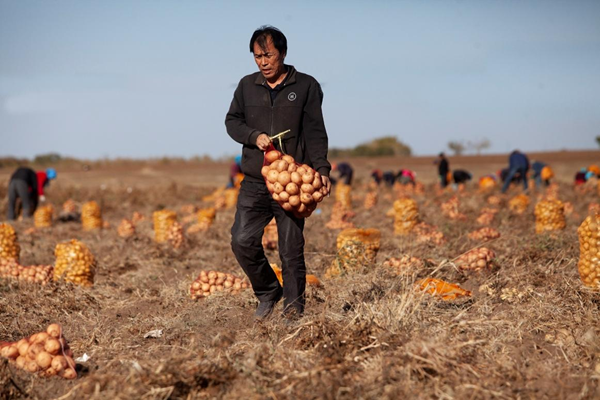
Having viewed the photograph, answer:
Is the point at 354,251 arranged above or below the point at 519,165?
below

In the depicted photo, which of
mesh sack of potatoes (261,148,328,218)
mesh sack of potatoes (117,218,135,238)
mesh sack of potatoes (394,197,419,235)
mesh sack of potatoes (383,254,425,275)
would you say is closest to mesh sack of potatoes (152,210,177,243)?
mesh sack of potatoes (117,218,135,238)

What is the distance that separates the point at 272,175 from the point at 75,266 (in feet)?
10.9

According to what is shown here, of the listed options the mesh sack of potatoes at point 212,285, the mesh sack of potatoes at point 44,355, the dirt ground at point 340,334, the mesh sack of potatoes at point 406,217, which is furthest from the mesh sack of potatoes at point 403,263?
the mesh sack of potatoes at point 44,355

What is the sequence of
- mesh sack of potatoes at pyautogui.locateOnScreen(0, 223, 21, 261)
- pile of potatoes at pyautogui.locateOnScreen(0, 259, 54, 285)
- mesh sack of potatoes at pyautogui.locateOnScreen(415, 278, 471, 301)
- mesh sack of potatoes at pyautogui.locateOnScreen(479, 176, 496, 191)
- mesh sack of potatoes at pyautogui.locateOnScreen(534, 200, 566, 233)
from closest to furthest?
mesh sack of potatoes at pyautogui.locateOnScreen(415, 278, 471, 301), pile of potatoes at pyautogui.locateOnScreen(0, 259, 54, 285), mesh sack of potatoes at pyautogui.locateOnScreen(0, 223, 21, 261), mesh sack of potatoes at pyautogui.locateOnScreen(534, 200, 566, 233), mesh sack of potatoes at pyautogui.locateOnScreen(479, 176, 496, 191)

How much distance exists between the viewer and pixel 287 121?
4.68m

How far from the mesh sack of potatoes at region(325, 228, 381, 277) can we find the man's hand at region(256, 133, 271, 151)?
2048mm

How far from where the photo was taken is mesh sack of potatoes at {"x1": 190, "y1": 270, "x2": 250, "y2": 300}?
5898 millimetres

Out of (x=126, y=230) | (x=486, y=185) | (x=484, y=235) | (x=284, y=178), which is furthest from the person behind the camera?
(x=486, y=185)

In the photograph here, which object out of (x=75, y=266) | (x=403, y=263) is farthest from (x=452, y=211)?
(x=75, y=266)

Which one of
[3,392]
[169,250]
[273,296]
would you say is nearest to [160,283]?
[169,250]

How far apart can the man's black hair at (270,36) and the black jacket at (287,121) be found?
204 millimetres

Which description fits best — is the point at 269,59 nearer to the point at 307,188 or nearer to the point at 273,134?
the point at 273,134

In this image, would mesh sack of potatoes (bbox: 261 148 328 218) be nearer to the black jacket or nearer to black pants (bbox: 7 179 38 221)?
the black jacket

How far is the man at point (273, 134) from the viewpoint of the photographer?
4668mm
